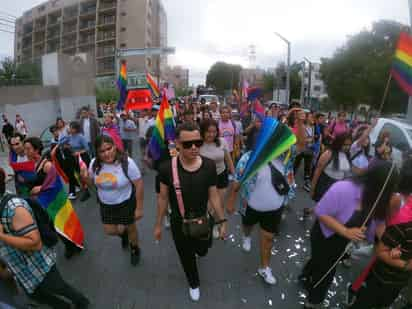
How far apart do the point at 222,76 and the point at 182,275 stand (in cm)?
7414

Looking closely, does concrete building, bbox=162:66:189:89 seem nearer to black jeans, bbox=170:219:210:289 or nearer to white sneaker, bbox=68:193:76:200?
white sneaker, bbox=68:193:76:200

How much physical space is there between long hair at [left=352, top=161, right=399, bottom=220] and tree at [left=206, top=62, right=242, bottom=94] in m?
68.8

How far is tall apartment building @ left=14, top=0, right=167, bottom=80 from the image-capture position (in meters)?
47.9

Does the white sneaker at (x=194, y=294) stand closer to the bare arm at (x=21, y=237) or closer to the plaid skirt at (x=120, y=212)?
the plaid skirt at (x=120, y=212)

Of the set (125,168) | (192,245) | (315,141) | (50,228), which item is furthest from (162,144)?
(315,141)

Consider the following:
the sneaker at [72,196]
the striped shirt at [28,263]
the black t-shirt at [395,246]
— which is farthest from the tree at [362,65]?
the striped shirt at [28,263]

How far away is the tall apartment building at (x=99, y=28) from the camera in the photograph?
157ft

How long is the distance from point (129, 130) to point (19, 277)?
544 centimetres

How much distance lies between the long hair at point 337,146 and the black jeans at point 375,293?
5.23 ft

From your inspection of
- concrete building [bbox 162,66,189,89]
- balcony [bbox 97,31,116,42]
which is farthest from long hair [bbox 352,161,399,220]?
concrete building [bbox 162,66,189,89]

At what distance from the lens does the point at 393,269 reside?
1933mm

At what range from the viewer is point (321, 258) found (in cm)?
229

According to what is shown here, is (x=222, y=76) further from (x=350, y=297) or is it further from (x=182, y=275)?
(x=350, y=297)

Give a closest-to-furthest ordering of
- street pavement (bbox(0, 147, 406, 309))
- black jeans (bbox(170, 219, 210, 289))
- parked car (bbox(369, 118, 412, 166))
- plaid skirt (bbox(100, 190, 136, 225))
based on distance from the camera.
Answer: black jeans (bbox(170, 219, 210, 289))
street pavement (bbox(0, 147, 406, 309))
plaid skirt (bbox(100, 190, 136, 225))
parked car (bbox(369, 118, 412, 166))
